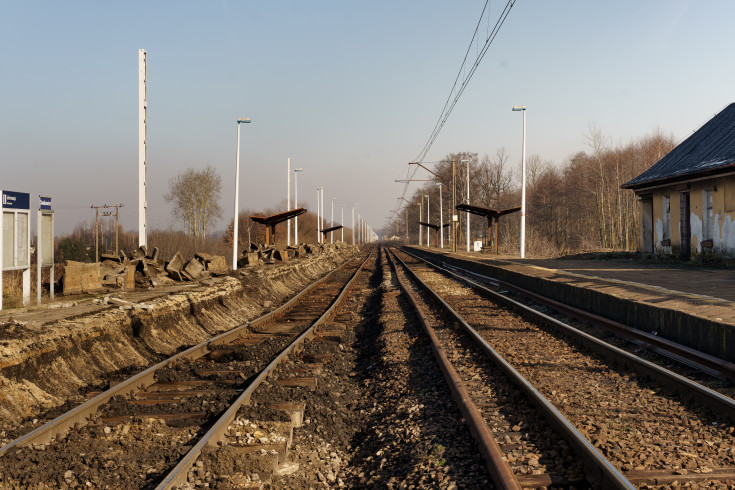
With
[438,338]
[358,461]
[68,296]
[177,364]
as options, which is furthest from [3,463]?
[68,296]

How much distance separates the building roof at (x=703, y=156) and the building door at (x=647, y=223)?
1.04 m

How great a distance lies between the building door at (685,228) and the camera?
1030 inches

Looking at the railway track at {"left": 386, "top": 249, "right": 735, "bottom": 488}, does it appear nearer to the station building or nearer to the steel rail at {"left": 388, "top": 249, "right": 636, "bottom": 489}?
the steel rail at {"left": 388, "top": 249, "right": 636, "bottom": 489}

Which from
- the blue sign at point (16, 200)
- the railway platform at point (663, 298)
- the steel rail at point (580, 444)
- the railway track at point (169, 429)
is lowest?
the railway track at point (169, 429)

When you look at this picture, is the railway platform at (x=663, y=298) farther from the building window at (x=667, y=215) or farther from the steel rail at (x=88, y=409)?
the steel rail at (x=88, y=409)

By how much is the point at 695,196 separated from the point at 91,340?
963 inches

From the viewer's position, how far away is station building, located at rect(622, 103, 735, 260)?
22875 millimetres

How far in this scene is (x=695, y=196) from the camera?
82.8 ft

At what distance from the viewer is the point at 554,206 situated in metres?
77.3

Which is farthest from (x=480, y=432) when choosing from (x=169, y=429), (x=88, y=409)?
(x=88, y=409)

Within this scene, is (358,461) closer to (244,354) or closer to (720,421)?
(720,421)

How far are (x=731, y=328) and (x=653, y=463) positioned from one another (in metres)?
4.86

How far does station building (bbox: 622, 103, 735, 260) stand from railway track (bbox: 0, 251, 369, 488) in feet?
64.6

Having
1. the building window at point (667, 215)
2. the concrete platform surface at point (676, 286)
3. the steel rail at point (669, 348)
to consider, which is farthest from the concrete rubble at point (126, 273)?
the building window at point (667, 215)
